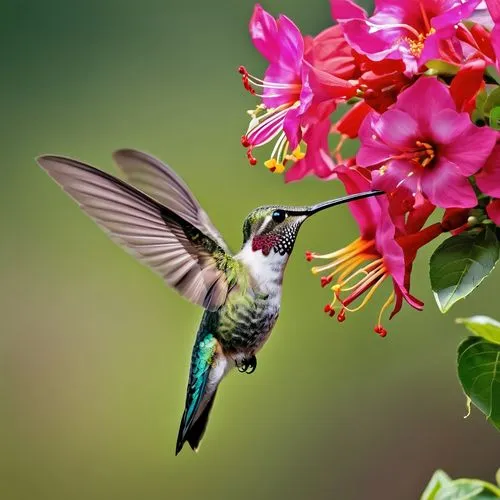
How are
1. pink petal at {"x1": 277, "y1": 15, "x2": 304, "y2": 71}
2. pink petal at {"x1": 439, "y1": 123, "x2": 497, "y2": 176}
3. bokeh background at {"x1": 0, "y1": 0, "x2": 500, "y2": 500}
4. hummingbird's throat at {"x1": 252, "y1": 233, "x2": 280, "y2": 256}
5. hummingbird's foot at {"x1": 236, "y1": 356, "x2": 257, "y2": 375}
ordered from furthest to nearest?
1. bokeh background at {"x1": 0, "y1": 0, "x2": 500, "y2": 500}
2. hummingbird's foot at {"x1": 236, "y1": 356, "x2": 257, "y2": 375}
3. hummingbird's throat at {"x1": 252, "y1": 233, "x2": 280, "y2": 256}
4. pink petal at {"x1": 277, "y1": 15, "x2": 304, "y2": 71}
5. pink petal at {"x1": 439, "y1": 123, "x2": 497, "y2": 176}

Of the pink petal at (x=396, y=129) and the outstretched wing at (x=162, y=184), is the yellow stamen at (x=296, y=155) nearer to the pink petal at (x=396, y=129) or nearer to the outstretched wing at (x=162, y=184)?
the pink petal at (x=396, y=129)

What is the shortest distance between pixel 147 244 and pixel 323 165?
243 mm

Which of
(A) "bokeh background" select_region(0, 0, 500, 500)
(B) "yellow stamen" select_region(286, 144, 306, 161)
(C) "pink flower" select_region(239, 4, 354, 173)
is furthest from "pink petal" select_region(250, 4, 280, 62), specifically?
(A) "bokeh background" select_region(0, 0, 500, 500)

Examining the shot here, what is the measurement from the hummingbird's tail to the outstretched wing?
0.45 feet

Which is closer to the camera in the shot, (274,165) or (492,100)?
(492,100)

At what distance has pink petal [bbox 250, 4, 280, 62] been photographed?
1.13 metres

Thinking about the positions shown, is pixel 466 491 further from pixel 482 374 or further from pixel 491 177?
pixel 491 177

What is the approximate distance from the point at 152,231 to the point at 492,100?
1.59 ft

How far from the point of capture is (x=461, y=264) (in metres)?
0.99

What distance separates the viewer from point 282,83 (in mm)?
1172

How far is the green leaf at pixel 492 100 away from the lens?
3.27ft

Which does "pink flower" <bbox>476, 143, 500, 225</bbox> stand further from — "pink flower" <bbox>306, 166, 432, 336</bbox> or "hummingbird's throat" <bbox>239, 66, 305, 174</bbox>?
"hummingbird's throat" <bbox>239, 66, 305, 174</bbox>

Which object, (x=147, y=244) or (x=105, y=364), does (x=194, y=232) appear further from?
(x=105, y=364)

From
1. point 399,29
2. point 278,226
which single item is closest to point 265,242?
point 278,226
